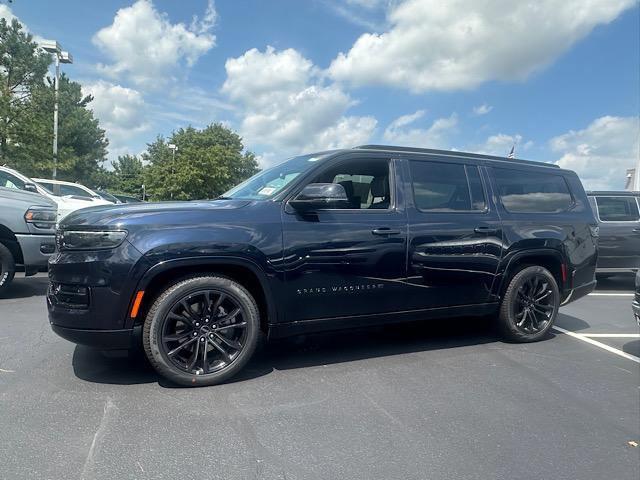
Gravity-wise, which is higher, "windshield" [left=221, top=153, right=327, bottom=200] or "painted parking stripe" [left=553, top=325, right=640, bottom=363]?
"windshield" [left=221, top=153, right=327, bottom=200]

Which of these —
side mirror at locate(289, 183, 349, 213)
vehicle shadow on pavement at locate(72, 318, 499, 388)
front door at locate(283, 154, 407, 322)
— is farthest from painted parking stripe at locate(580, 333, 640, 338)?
side mirror at locate(289, 183, 349, 213)

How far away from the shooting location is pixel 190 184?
1626 inches

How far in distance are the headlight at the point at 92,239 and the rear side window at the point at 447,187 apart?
2.56m

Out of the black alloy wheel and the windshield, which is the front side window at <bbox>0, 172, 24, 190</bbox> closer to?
the windshield

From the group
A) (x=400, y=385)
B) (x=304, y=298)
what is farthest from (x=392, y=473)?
(x=304, y=298)

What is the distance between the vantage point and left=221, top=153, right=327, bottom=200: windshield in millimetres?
3969

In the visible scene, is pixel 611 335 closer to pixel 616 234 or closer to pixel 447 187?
pixel 447 187

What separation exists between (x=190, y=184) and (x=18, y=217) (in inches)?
1426

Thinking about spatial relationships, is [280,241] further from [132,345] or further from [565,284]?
[565,284]

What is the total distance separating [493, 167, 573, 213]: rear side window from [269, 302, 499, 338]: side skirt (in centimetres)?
111

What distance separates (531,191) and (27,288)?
7.26m

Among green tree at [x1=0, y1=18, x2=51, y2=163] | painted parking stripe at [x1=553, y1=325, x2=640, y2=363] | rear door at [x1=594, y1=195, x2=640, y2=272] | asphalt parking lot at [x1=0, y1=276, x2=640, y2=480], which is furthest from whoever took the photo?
green tree at [x1=0, y1=18, x2=51, y2=163]

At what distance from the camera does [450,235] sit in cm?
431

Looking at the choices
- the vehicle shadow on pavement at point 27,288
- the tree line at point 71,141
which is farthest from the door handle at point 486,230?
the tree line at point 71,141
